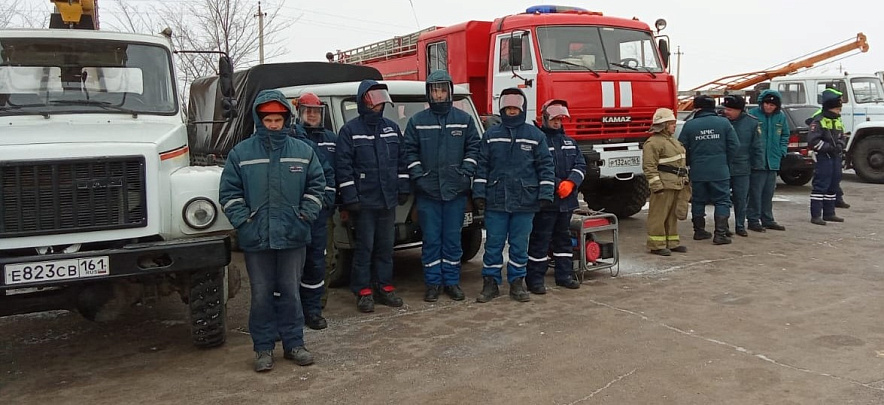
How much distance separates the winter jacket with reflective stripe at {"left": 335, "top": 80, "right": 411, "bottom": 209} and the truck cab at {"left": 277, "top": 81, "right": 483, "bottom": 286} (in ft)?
1.51

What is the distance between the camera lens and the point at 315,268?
5.41 meters

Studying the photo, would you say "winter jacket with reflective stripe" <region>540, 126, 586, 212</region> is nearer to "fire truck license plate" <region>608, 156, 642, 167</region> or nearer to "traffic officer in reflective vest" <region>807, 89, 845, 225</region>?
"fire truck license plate" <region>608, 156, 642, 167</region>

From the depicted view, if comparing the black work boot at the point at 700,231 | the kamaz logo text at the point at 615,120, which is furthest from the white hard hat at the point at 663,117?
the black work boot at the point at 700,231

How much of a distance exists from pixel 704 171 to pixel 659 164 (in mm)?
951

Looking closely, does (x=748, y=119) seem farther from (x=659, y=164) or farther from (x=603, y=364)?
(x=603, y=364)

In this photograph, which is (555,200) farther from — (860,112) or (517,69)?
(860,112)

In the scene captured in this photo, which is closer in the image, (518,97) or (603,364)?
(603,364)

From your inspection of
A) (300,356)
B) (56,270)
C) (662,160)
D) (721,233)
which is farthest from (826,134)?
(56,270)

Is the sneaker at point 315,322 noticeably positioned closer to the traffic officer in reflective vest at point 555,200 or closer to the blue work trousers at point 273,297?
the blue work trousers at point 273,297

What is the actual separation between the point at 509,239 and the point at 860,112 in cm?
1257

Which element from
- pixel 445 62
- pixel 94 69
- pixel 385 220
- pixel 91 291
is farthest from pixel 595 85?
pixel 91 291

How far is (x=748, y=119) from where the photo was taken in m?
9.28

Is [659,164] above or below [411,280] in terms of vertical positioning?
above

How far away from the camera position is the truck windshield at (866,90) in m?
15.5
